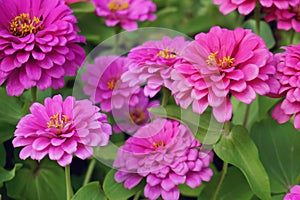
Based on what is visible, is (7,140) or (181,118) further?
(7,140)

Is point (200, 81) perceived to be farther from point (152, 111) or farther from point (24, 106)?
point (24, 106)

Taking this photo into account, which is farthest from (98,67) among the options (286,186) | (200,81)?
(286,186)

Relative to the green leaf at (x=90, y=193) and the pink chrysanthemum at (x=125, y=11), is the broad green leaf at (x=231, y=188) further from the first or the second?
the pink chrysanthemum at (x=125, y=11)

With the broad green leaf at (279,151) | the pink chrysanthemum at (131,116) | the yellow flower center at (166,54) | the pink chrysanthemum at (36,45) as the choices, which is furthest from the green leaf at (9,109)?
the broad green leaf at (279,151)

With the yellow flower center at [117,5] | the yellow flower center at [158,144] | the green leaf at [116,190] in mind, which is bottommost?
the green leaf at [116,190]

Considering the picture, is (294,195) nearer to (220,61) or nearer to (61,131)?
(220,61)

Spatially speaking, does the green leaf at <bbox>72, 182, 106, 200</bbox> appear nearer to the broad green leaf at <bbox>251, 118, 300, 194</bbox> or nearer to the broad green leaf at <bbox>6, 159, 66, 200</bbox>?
the broad green leaf at <bbox>6, 159, 66, 200</bbox>

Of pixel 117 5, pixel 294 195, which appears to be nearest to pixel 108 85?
pixel 117 5
